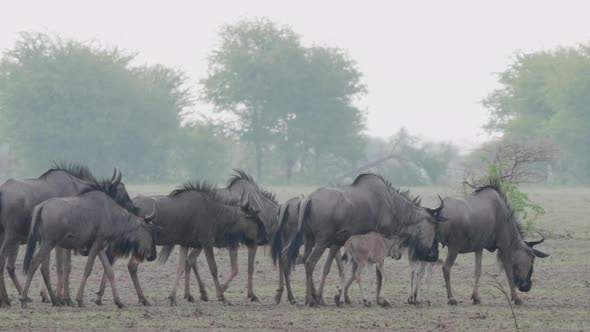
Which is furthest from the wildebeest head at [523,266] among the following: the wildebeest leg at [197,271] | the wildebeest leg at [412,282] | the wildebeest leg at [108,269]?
the wildebeest leg at [108,269]

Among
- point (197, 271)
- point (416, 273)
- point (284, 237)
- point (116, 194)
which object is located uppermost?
point (116, 194)

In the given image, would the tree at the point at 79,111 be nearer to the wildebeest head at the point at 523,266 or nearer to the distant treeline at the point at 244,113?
the distant treeline at the point at 244,113

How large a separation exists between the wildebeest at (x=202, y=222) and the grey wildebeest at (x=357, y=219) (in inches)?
39.6

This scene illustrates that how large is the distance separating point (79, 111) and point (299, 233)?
5334 centimetres

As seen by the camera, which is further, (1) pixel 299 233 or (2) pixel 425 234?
(2) pixel 425 234

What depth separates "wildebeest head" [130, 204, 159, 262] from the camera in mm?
14484

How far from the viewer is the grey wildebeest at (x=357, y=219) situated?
14.8 meters

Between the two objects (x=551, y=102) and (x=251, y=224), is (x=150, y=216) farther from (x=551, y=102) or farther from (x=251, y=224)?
(x=551, y=102)

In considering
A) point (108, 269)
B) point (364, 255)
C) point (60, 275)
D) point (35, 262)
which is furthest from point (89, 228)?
point (364, 255)

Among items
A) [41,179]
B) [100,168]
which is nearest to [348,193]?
[41,179]

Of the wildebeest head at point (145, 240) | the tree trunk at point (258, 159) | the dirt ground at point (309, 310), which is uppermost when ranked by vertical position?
the tree trunk at point (258, 159)

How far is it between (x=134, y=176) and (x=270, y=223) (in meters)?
53.6

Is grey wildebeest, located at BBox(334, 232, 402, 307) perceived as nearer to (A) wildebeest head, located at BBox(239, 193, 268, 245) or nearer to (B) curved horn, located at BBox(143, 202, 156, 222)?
(A) wildebeest head, located at BBox(239, 193, 268, 245)

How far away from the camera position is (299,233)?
48.5 ft
